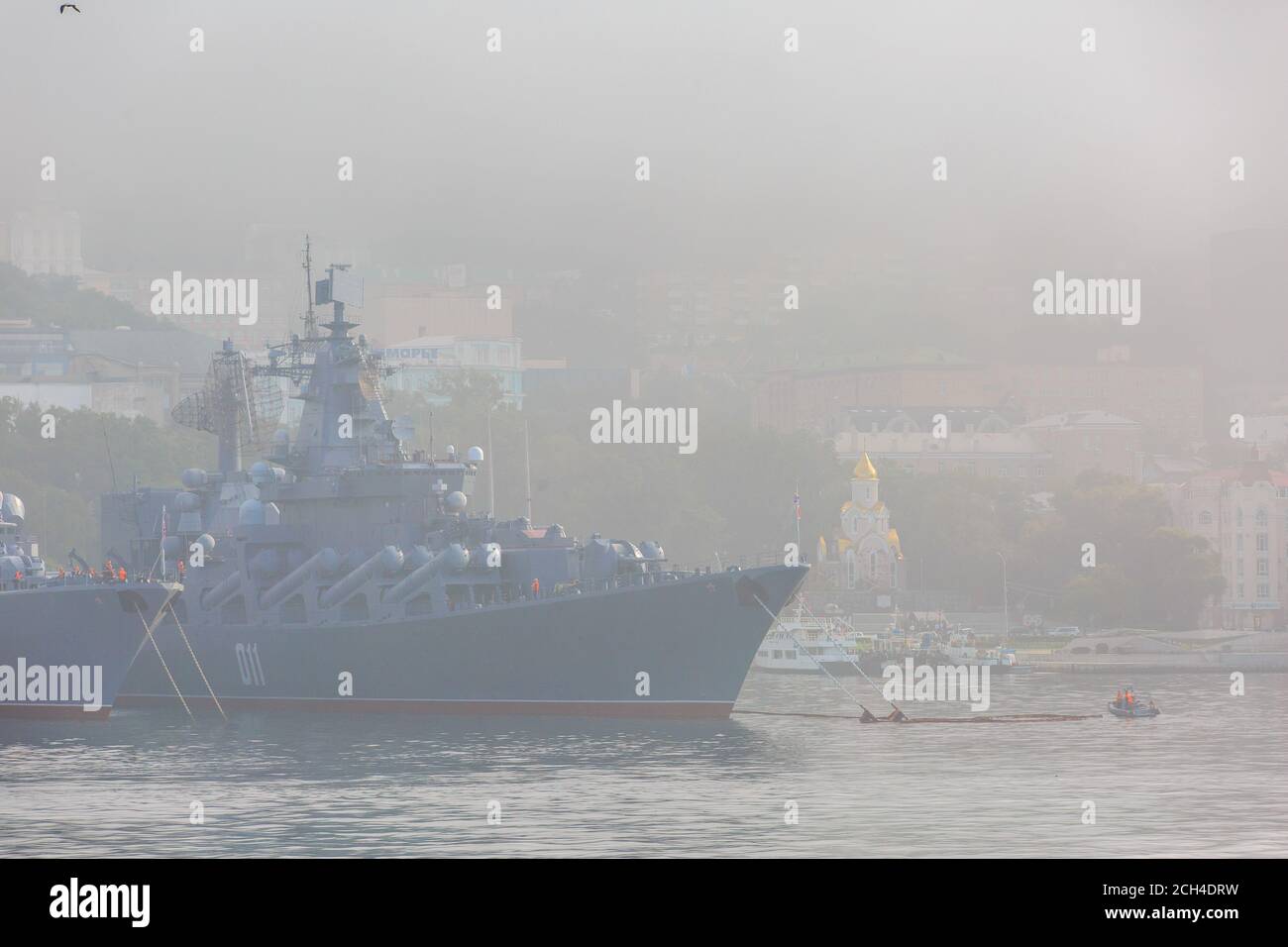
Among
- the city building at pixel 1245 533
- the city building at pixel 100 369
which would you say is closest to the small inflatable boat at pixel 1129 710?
the city building at pixel 1245 533

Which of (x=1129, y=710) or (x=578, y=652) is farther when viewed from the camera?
(x=1129, y=710)

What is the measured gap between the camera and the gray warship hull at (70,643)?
2498 inches

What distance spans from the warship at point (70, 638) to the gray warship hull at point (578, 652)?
19.8 feet

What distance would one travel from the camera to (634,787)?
47438 mm

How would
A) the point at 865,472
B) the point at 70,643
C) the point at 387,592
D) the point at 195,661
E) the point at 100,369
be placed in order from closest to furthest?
1. the point at 70,643
2. the point at 387,592
3. the point at 195,661
4. the point at 865,472
5. the point at 100,369

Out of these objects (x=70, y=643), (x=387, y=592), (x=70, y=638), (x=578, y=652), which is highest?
(x=387, y=592)

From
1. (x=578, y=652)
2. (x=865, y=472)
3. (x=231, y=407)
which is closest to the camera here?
(x=578, y=652)

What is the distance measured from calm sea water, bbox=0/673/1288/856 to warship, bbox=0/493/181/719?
1639 mm

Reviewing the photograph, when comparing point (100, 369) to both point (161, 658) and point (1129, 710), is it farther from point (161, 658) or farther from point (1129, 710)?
point (1129, 710)

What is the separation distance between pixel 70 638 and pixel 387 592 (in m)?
9.53

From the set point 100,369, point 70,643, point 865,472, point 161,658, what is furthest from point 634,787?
point 100,369

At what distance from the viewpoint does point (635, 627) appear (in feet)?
202

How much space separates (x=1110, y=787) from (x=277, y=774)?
1936cm
